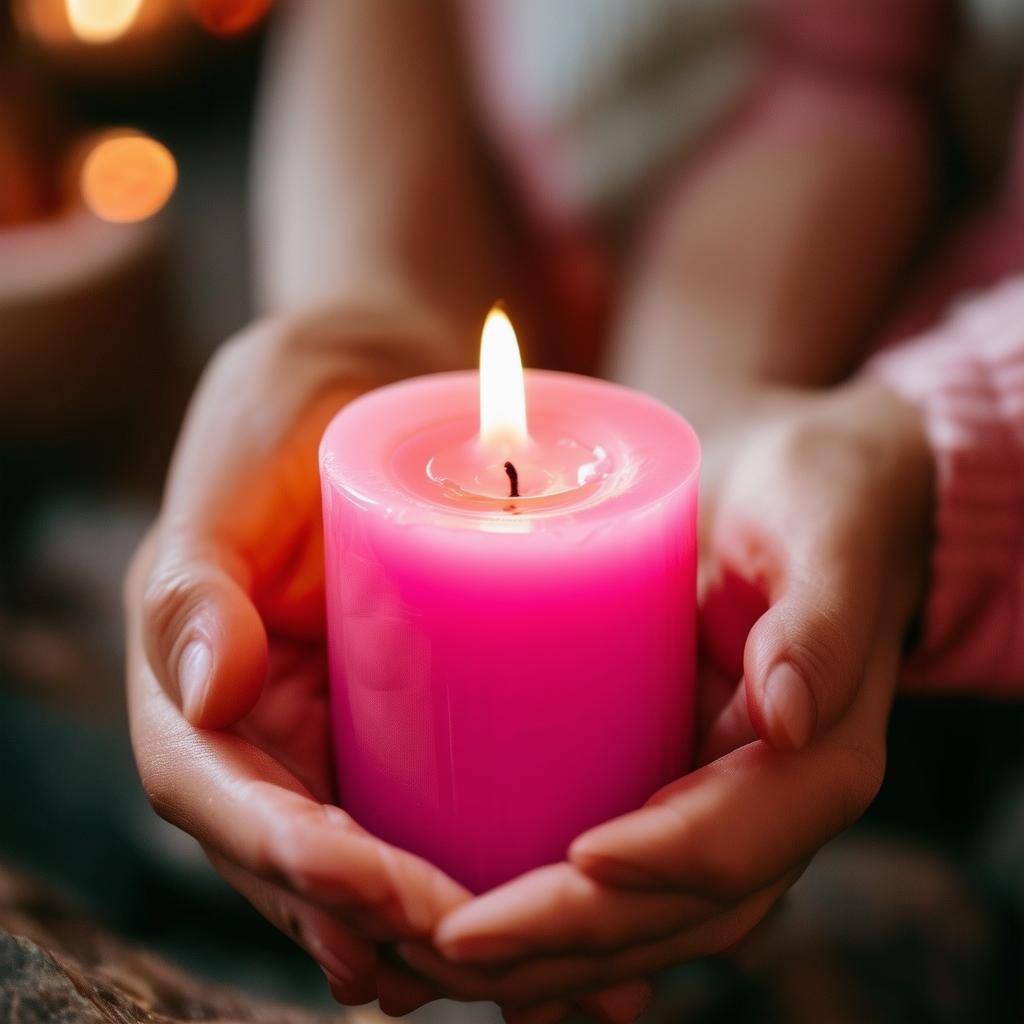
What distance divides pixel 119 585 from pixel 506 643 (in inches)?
37.7

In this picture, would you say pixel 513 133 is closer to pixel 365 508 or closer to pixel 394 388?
pixel 394 388

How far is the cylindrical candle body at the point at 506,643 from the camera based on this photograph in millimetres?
466

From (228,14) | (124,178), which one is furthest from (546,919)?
(228,14)

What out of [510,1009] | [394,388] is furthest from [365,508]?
[510,1009]

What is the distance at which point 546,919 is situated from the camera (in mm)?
424

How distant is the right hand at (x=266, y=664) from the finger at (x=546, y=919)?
0.02 m

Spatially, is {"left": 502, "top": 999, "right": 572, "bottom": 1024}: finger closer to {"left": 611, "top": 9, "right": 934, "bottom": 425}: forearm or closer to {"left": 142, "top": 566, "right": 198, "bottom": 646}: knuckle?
{"left": 142, "top": 566, "right": 198, "bottom": 646}: knuckle

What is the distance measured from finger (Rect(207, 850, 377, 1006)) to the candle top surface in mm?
171

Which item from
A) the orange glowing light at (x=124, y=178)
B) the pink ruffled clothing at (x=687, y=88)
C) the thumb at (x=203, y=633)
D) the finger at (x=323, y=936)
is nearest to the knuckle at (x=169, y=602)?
the thumb at (x=203, y=633)

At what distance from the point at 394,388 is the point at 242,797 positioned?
0.73ft

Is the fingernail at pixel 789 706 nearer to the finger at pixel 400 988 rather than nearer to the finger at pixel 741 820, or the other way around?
the finger at pixel 741 820

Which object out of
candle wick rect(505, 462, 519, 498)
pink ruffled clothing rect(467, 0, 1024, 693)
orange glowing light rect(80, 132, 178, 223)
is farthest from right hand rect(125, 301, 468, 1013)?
orange glowing light rect(80, 132, 178, 223)

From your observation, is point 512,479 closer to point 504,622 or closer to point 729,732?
point 504,622

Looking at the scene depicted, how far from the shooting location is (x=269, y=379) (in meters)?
0.69
